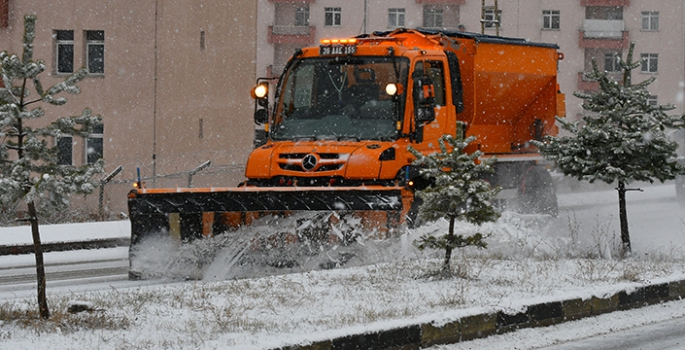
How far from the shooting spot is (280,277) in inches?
427

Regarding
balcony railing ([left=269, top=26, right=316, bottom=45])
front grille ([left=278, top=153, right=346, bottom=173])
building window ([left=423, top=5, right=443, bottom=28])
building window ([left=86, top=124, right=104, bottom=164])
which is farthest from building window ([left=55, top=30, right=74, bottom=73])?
building window ([left=423, top=5, right=443, bottom=28])

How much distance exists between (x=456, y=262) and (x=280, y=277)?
Answer: 228cm

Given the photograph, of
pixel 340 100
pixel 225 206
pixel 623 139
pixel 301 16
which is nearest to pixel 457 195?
pixel 225 206

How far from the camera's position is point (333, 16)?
5681cm

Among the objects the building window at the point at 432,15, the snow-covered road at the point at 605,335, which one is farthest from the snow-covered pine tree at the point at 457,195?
the building window at the point at 432,15

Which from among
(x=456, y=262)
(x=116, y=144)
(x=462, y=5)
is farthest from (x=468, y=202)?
(x=462, y=5)

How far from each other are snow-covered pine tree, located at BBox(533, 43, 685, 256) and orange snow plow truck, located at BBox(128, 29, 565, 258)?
2.16 metres

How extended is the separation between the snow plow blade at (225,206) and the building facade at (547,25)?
43029 mm

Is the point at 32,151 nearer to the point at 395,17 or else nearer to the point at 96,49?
the point at 96,49

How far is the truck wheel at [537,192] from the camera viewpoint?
19.0m

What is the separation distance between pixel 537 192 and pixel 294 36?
38009 millimetres

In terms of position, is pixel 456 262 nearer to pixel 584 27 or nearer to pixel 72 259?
pixel 72 259

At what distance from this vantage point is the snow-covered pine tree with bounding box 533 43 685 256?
43.2ft

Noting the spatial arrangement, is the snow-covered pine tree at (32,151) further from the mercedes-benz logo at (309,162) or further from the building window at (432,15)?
the building window at (432,15)
